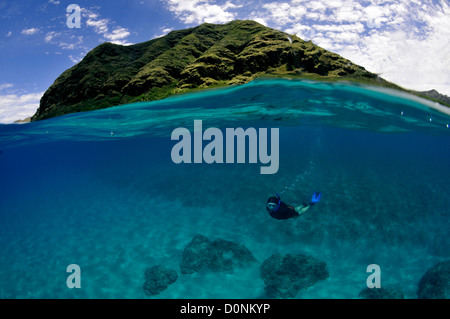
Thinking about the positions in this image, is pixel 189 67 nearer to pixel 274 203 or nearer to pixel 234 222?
pixel 234 222

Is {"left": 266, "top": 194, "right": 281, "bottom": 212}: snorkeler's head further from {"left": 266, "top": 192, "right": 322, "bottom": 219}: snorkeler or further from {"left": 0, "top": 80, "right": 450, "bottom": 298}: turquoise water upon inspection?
{"left": 0, "top": 80, "right": 450, "bottom": 298}: turquoise water

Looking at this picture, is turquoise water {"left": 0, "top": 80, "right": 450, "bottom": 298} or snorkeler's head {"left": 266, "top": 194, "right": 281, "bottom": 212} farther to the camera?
turquoise water {"left": 0, "top": 80, "right": 450, "bottom": 298}

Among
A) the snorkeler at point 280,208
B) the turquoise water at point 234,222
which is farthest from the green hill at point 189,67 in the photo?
the snorkeler at point 280,208

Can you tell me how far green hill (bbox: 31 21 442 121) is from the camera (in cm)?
1587

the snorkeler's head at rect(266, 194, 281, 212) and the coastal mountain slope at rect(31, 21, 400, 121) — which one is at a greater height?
the coastal mountain slope at rect(31, 21, 400, 121)

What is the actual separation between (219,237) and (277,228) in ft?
11.2

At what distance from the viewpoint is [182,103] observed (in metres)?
16.9

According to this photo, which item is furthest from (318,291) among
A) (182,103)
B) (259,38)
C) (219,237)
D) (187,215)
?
(259,38)

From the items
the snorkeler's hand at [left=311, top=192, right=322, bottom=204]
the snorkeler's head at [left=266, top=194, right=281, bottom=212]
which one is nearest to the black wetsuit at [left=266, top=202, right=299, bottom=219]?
the snorkeler's head at [left=266, top=194, right=281, bottom=212]

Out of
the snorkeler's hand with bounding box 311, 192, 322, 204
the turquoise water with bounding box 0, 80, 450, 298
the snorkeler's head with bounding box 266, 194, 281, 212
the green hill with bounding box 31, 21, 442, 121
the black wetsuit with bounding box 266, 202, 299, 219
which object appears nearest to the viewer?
the snorkeler's head with bounding box 266, 194, 281, 212

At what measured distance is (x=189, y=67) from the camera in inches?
731

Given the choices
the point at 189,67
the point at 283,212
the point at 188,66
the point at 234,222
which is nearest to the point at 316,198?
the point at 283,212

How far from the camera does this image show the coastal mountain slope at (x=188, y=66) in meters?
15.9
